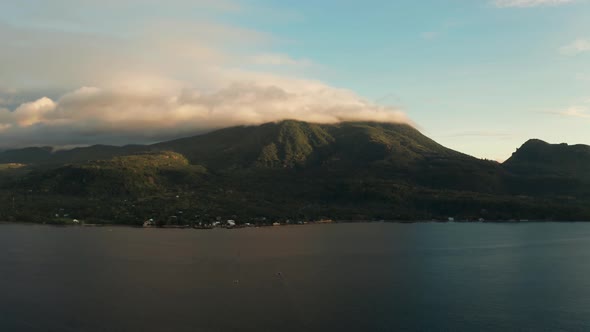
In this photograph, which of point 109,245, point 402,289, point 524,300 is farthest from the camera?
point 109,245

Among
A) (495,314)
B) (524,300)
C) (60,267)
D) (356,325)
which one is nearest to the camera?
(356,325)

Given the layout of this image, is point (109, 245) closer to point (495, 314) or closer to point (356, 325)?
point (356, 325)

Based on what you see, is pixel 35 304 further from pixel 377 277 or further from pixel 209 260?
pixel 377 277

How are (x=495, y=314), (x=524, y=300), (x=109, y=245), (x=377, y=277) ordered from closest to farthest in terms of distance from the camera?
(x=495, y=314) → (x=524, y=300) → (x=377, y=277) → (x=109, y=245)

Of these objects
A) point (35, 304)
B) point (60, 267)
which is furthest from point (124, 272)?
point (35, 304)

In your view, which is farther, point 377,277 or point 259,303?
point 377,277

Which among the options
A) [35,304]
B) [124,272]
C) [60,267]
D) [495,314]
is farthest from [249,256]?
[495,314]
